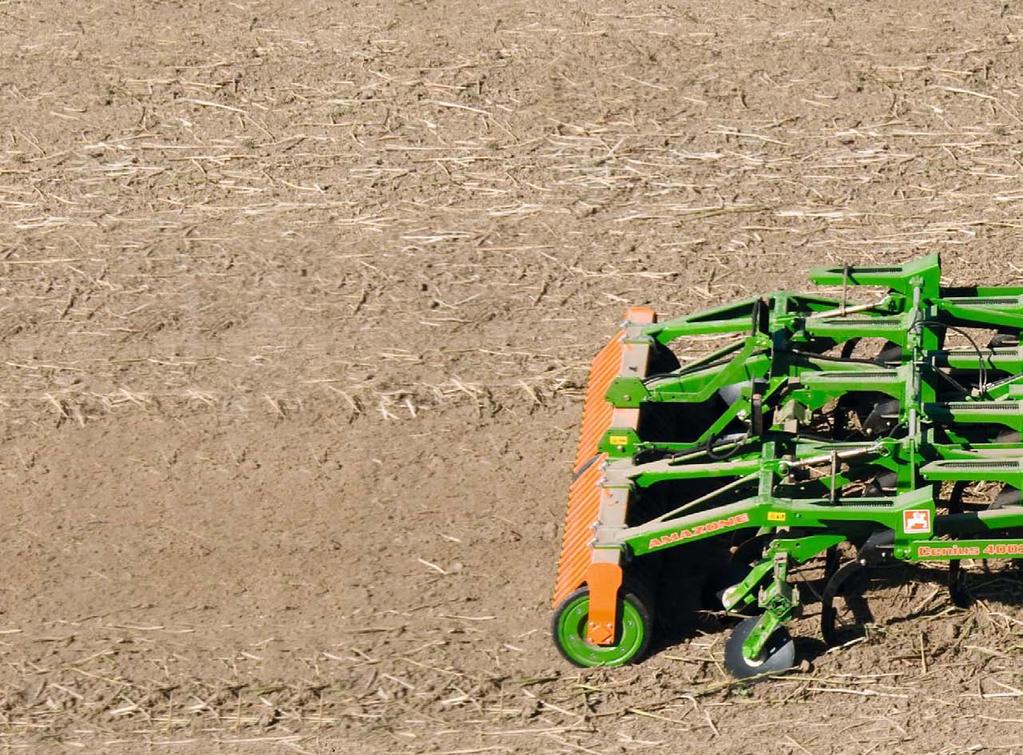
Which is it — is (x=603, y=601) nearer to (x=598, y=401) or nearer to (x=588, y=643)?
(x=588, y=643)

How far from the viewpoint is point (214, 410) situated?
405 inches

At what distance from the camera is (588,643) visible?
26.5 ft

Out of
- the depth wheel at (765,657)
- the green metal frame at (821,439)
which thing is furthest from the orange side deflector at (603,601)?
the depth wheel at (765,657)

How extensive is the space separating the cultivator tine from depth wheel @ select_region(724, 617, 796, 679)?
1.91 ft

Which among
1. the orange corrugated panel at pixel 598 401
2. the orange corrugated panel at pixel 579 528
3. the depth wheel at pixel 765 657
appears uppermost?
the orange corrugated panel at pixel 598 401

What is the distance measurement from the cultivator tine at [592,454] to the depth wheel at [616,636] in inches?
3.1

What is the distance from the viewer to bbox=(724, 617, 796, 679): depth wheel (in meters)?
7.96

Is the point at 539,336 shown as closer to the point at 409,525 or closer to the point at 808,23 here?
the point at 409,525

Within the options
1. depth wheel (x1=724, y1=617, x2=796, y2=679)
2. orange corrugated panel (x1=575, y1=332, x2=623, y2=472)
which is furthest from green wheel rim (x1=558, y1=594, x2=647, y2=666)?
orange corrugated panel (x1=575, y1=332, x2=623, y2=472)

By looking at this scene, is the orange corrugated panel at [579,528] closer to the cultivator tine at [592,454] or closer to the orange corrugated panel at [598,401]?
the cultivator tine at [592,454]

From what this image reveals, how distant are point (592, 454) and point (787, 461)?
141 centimetres

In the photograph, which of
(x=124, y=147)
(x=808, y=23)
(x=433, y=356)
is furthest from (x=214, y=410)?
(x=808, y=23)

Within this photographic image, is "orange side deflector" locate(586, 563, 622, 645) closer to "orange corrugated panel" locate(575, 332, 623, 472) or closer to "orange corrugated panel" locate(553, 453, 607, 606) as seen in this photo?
"orange corrugated panel" locate(553, 453, 607, 606)

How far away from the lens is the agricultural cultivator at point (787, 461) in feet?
25.8
